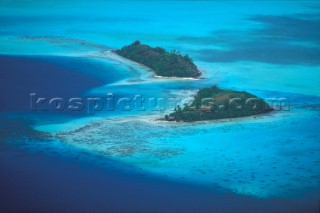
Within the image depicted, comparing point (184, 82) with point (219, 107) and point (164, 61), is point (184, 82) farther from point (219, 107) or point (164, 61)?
point (219, 107)

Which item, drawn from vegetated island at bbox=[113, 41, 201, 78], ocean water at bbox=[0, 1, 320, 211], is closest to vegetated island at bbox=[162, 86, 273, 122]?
ocean water at bbox=[0, 1, 320, 211]

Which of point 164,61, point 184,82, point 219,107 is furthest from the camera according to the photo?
point 164,61

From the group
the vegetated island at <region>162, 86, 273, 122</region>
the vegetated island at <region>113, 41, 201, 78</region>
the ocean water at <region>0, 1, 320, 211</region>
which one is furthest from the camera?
the vegetated island at <region>113, 41, 201, 78</region>

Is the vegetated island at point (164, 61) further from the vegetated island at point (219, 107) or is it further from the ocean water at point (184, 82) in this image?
the vegetated island at point (219, 107)

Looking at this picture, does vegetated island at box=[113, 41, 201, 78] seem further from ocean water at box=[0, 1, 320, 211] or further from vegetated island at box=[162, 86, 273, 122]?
vegetated island at box=[162, 86, 273, 122]

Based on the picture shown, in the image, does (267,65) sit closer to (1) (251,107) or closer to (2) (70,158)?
(1) (251,107)

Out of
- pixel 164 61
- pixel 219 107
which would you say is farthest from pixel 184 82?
pixel 219 107

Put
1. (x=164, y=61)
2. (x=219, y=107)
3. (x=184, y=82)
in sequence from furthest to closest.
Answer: (x=164, y=61) → (x=184, y=82) → (x=219, y=107)

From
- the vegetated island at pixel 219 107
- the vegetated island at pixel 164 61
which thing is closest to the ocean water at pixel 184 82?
the vegetated island at pixel 219 107
